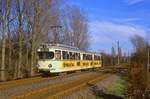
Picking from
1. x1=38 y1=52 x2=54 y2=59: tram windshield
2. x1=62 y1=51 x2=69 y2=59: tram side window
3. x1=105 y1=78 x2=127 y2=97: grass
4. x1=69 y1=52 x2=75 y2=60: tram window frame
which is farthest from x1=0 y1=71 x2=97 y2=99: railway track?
x1=69 y1=52 x2=75 y2=60: tram window frame

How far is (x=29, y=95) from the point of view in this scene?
62.1 ft

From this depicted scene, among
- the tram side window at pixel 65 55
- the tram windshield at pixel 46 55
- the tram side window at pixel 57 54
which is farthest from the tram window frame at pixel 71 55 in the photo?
the tram windshield at pixel 46 55

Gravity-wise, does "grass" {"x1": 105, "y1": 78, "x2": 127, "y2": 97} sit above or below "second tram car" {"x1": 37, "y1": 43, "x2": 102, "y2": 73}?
below

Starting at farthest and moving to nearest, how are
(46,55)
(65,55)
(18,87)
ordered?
1. (65,55)
2. (46,55)
3. (18,87)

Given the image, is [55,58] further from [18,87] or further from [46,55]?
[18,87]

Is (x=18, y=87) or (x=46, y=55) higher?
(x=46, y=55)

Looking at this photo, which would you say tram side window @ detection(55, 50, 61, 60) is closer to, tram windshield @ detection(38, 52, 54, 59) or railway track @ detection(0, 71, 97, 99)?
tram windshield @ detection(38, 52, 54, 59)

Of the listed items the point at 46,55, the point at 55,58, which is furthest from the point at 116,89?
the point at 46,55

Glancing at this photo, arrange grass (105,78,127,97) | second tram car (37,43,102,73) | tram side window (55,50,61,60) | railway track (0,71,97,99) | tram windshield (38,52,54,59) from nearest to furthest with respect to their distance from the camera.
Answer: railway track (0,71,97,99) < grass (105,78,127,97) < second tram car (37,43,102,73) < tram windshield (38,52,54,59) < tram side window (55,50,61,60)

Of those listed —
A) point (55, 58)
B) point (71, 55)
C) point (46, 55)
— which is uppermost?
point (71, 55)

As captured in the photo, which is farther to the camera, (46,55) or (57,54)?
(57,54)

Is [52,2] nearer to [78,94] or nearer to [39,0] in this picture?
[39,0]

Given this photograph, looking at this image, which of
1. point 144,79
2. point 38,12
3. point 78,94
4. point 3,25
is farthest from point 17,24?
point 78,94

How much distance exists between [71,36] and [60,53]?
4281 centimetres
